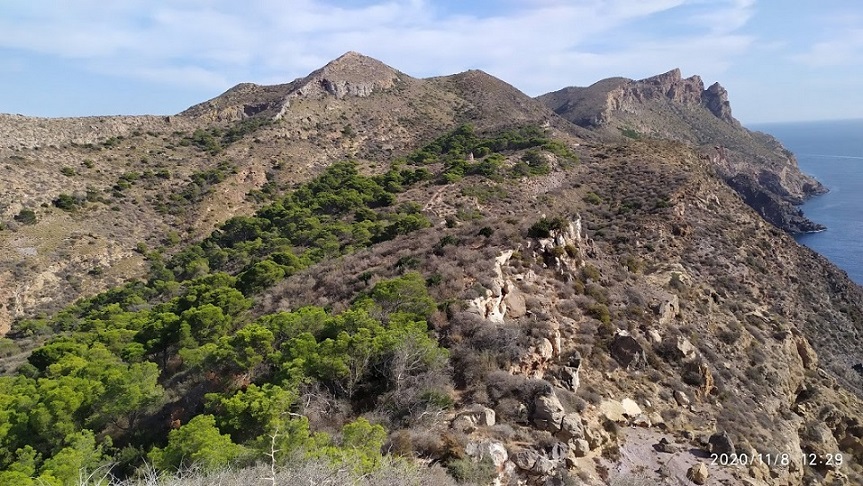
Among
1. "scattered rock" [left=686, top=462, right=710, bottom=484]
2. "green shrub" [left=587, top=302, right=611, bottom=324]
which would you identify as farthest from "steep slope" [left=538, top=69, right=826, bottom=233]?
"scattered rock" [left=686, top=462, right=710, bottom=484]

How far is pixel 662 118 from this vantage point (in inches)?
5005

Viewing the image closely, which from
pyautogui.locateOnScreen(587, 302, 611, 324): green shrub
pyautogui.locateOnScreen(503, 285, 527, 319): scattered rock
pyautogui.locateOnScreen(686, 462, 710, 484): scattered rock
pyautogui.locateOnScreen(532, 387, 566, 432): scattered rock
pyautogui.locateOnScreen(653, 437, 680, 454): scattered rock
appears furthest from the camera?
pyautogui.locateOnScreen(587, 302, 611, 324): green shrub

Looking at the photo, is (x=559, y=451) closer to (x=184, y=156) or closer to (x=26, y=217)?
(x=26, y=217)

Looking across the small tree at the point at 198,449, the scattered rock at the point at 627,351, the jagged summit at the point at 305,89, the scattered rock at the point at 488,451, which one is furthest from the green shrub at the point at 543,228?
the jagged summit at the point at 305,89

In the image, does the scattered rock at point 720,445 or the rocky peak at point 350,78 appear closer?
the scattered rock at point 720,445

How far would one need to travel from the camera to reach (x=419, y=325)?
12.7m

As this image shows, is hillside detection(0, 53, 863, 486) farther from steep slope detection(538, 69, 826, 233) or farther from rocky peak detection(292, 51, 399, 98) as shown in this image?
steep slope detection(538, 69, 826, 233)

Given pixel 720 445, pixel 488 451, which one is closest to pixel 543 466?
pixel 488 451

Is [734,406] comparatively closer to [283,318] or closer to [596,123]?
[283,318]

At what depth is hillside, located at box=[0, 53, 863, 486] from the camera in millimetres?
9547

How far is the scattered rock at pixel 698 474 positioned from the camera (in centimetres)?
1021

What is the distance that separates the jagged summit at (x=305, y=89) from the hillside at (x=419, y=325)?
20671mm

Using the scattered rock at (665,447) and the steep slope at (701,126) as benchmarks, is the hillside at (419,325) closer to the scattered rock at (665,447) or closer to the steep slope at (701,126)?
the scattered rock at (665,447)

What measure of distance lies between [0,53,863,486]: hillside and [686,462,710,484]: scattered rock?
64 millimetres
